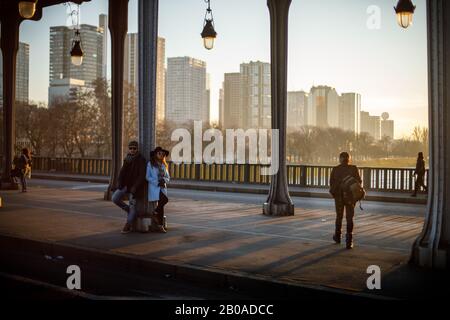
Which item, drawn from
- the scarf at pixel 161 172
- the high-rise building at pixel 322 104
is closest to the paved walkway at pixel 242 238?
the scarf at pixel 161 172

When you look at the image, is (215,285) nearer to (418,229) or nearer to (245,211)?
(418,229)

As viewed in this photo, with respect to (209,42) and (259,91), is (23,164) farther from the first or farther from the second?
(259,91)

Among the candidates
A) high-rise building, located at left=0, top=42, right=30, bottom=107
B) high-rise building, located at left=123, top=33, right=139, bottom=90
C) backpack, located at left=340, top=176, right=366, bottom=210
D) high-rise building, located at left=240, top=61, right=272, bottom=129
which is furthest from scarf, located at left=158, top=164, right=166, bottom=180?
high-rise building, located at left=0, top=42, right=30, bottom=107

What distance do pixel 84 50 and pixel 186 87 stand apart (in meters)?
63.1

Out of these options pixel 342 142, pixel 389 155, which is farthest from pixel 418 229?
pixel 342 142

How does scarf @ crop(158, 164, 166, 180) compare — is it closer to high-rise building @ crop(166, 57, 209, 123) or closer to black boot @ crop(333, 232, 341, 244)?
black boot @ crop(333, 232, 341, 244)

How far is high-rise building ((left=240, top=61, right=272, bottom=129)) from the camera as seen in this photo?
220 ft

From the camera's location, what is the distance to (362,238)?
428 inches

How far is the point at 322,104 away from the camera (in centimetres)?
5431

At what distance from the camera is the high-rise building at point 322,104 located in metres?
51.7

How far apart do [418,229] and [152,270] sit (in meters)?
6.64

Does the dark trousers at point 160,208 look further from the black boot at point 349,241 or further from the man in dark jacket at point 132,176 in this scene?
the black boot at point 349,241

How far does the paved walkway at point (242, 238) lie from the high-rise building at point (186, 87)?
9213 centimetres

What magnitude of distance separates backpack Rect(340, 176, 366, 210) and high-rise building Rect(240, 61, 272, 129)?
52718mm
